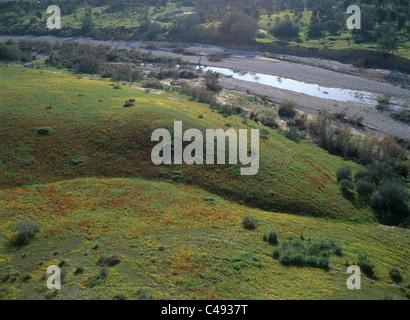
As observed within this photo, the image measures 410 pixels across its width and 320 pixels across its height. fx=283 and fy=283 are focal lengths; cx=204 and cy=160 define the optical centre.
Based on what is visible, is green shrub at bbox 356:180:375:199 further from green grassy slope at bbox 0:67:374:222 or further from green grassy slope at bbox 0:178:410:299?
green grassy slope at bbox 0:178:410:299

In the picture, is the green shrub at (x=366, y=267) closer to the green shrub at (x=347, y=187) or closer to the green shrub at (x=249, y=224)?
the green shrub at (x=249, y=224)

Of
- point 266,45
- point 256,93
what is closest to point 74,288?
point 256,93

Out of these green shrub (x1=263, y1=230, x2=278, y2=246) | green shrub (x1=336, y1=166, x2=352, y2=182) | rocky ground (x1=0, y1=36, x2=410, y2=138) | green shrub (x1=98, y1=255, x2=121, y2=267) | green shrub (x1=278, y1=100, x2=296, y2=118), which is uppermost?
rocky ground (x1=0, y1=36, x2=410, y2=138)

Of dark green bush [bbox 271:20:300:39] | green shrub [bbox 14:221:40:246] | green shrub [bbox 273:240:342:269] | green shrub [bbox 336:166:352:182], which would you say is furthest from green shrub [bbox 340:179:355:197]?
dark green bush [bbox 271:20:300:39]

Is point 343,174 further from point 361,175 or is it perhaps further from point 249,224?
point 249,224

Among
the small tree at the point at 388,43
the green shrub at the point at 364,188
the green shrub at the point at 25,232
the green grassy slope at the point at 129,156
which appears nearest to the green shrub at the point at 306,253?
the green grassy slope at the point at 129,156

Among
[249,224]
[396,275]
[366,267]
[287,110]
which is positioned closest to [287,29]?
[287,110]

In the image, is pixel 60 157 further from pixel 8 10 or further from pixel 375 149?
pixel 8 10
